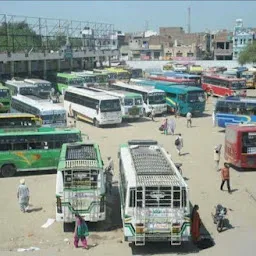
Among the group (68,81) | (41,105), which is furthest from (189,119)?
(68,81)

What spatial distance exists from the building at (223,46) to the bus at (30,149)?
86.8 meters

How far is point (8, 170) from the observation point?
19.9 m

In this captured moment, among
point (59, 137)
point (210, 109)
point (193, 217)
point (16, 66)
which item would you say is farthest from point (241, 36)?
point (193, 217)

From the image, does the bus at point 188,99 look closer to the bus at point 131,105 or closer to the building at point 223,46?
the bus at point 131,105

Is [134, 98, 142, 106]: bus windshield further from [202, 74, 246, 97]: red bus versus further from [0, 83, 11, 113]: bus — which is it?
[202, 74, 246, 97]: red bus

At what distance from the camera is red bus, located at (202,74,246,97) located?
147ft

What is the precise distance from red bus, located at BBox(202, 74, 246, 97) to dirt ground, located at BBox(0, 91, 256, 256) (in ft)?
68.1

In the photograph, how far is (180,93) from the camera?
36375 mm

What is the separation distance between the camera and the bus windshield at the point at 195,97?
35878mm

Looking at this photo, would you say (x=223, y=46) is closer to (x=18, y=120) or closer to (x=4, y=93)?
(x=4, y=93)

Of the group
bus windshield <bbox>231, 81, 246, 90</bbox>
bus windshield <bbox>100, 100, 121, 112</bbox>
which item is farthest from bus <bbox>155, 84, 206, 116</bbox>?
bus windshield <bbox>231, 81, 246, 90</bbox>

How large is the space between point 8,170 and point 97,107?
12.7m

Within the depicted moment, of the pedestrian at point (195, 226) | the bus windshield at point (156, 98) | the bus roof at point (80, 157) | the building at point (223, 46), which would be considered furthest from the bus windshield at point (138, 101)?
the building at point (223, 46)

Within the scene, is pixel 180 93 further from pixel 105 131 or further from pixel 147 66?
pixel 147 66
